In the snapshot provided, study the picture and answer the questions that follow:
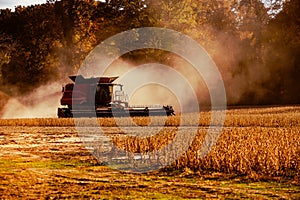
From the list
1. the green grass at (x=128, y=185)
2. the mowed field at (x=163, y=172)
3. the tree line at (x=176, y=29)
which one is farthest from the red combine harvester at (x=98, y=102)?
the green grass at (x=128, y=185)

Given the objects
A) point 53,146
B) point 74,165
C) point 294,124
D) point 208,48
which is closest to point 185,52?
point 208,48

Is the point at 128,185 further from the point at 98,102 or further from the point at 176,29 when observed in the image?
the point at 176,29

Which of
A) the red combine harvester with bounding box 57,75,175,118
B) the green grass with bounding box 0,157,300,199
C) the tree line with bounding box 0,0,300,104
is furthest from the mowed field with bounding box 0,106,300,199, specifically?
the tree line with bounding box 0,0,300,104

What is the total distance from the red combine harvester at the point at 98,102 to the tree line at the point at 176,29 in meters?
9.65

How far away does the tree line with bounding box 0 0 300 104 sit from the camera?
1486 inches

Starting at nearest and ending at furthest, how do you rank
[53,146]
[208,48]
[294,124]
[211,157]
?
[211,157] → [53,146] → [294,124] → [208,48]

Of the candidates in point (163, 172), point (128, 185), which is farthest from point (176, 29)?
point (128, 185)

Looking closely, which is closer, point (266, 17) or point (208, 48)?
point (208, 48)

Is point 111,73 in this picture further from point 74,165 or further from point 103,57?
point 74,165

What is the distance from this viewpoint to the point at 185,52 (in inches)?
1476

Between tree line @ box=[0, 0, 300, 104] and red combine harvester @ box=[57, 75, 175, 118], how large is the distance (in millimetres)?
9646

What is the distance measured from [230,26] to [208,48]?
8.27 metres

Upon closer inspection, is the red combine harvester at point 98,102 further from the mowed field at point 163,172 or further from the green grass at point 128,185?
the green grass at point 128,185

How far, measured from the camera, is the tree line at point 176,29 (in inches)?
1486
